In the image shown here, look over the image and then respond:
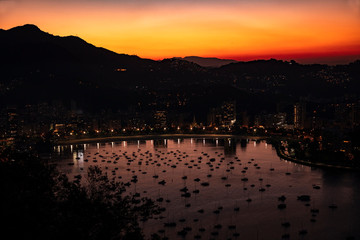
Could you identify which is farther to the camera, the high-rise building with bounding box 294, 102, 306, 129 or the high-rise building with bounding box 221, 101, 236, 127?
the high-rise building with bounding box 221, 101, 236, 127

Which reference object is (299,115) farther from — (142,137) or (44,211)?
(44,211)

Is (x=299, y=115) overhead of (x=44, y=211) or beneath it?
overhead

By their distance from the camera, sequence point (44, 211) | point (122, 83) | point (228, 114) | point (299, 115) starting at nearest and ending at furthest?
point (44, 211)
point (299, 115)
point (228, 114)
point (122, 83)

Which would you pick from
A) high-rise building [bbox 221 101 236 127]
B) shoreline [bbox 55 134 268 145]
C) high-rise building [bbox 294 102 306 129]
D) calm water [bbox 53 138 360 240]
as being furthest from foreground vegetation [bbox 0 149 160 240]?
high-rise building [bbox 221 101 236 127]

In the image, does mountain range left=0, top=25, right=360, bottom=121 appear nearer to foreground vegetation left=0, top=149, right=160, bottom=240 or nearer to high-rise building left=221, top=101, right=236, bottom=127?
high-rise building left=221, top=101, right=236, bottom=127

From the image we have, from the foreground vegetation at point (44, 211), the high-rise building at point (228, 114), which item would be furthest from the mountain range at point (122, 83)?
the foreground vegetation at point (44, 211)

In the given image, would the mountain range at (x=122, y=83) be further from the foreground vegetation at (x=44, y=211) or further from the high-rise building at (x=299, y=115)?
the foreground vegetation at (x=44, y=211)

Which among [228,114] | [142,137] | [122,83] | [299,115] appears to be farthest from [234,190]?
[122,83]

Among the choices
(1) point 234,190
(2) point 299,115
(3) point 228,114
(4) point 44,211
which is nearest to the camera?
(4) point 44,211
